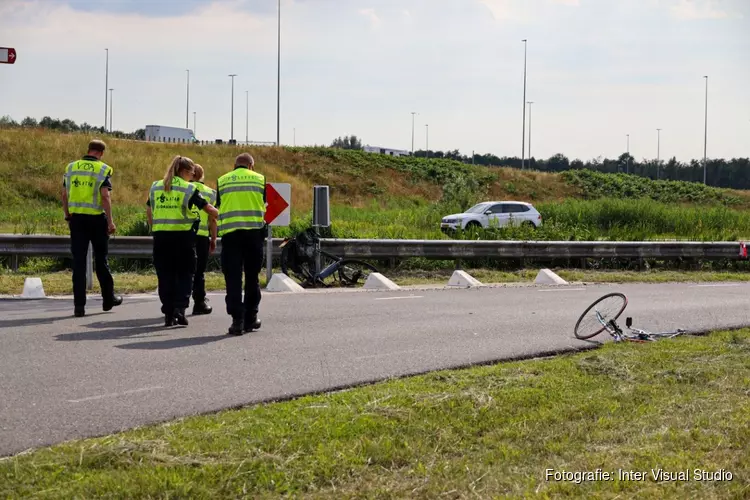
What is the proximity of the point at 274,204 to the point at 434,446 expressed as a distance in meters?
9.73

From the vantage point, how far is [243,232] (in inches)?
376

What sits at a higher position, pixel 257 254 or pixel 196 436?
pixel 257 254

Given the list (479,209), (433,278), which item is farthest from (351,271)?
(479,209)

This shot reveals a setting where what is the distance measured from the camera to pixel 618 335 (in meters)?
9.02

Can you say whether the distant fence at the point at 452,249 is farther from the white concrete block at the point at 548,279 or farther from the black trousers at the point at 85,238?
the black trousers at the point at 85,238

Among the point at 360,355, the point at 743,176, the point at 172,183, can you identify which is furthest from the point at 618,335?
the point at 743,176

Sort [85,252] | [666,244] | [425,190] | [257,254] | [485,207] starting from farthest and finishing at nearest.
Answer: [425,190] → [485,207] → [666,244] → [85,252] → [257,254]

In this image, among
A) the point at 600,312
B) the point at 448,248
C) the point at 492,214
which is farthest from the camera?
the point at 492,214

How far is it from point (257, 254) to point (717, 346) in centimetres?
456

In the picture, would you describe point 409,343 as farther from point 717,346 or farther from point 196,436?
point 196,436

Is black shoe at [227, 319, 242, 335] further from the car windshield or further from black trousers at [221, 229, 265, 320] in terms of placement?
the car windshield

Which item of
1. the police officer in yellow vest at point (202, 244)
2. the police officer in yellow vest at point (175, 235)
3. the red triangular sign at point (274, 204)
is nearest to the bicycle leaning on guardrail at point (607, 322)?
the police officer in yellow vest at point (175, 235)

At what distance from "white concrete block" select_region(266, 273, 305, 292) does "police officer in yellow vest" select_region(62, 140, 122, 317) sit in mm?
4012

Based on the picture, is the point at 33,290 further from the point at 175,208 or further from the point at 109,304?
the point at 175,208
